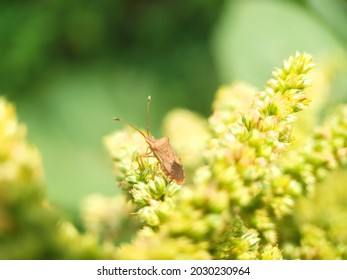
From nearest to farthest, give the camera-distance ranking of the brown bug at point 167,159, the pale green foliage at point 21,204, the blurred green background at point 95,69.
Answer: the pale green foliage at point 21,204, the brown bug at point 167,159, the blurred green background at point 95,69

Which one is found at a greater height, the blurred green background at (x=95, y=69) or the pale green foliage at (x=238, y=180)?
the blurred green background at (x=95, y=69)

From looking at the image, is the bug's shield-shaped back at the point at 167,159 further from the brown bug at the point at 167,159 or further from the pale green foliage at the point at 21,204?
the pale green foliage at the point at 21,204

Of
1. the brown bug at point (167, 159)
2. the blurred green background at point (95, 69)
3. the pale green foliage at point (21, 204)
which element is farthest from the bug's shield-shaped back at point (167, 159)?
the blurred green background at point (95, 69)

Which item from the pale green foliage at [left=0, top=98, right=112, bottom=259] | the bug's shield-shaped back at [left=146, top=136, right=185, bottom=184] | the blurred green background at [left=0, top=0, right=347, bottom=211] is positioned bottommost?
the pale green foliage at [left=0, top=98, right=112, bottom=259]

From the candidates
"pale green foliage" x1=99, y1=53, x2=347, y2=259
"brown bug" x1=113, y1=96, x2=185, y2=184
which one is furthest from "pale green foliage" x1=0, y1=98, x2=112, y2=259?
"brown bug" x1=113, y1=96, x2=185, y2=184

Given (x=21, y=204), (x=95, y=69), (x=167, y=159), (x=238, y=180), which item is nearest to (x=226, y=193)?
(x=238, y=180)

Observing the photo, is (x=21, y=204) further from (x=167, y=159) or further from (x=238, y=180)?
(x=167, y=159)

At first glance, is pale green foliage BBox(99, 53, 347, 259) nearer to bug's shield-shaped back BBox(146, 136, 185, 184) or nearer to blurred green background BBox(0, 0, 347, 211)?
bug's shield-shaped back BBox(146, 136, 185, 184)
